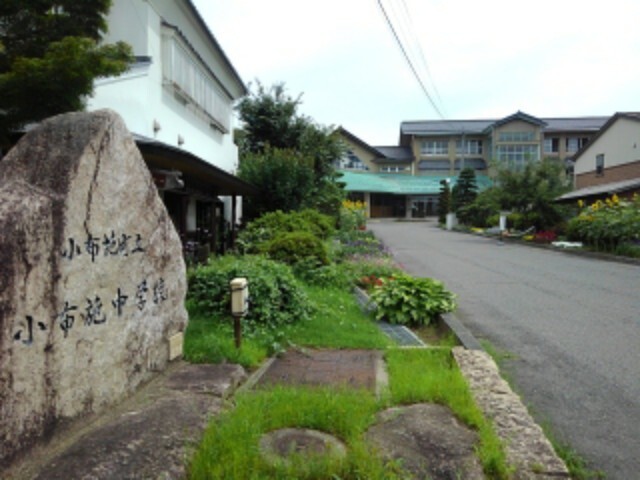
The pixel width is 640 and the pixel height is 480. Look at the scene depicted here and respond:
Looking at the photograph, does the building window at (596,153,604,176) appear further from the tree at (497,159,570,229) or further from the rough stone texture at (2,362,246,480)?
the rough stone texture at (2,362,246,480)

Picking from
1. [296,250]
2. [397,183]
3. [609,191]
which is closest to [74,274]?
[296,250]

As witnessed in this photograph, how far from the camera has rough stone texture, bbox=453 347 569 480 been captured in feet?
9.93

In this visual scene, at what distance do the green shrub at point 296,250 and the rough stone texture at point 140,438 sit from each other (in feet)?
19.3

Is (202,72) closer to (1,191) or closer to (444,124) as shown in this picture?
(1,191)

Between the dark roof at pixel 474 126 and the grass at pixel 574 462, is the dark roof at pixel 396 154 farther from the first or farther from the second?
the grass at pixel 574 462

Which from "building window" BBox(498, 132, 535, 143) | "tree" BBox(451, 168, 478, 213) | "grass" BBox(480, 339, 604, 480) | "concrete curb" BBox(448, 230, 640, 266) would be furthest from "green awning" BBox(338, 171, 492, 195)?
"grass" BBox(480, 339, 604, 480)

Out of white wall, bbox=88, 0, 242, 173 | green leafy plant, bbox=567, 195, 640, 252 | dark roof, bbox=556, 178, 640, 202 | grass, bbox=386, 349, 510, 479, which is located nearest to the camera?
grass, bbox=386, 349, 510, 479

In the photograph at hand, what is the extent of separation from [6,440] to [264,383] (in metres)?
2.19

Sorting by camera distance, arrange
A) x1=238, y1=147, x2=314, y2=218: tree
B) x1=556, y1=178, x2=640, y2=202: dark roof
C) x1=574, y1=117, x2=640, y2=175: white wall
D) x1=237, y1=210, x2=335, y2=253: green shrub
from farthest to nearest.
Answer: x1=574, y1=117, x2=640, y2=175: white wall < x1=556, y1=178, x2=640, y2=202: dark roof < x1=238, y1=147, x2=314, y2=218: tree < x1=237, y1=210, x2=335, y2=253: green shrub

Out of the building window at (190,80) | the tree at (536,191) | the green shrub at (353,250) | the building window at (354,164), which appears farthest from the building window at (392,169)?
the building window at (190,80)

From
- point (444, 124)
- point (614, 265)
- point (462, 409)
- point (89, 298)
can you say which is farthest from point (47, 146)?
point (444, 124)

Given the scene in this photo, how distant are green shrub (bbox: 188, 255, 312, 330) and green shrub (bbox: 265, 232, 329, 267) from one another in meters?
2.93

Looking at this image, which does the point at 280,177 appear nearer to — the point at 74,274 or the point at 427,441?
the point at 74,274

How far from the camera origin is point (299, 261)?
9.94 metres
